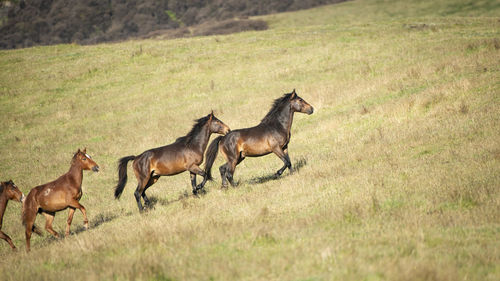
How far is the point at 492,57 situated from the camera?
22203 mm

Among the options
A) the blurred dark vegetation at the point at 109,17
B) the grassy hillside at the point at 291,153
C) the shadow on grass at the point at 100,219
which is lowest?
the shadow on grass at the point at 100,219

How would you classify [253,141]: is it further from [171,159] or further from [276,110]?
[171,159]

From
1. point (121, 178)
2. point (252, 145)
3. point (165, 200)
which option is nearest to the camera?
point (121, 178)

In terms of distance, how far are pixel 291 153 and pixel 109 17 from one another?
11986 centimetres

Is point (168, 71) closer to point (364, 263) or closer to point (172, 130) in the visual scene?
point (172, 130)

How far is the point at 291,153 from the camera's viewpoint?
17531 mm

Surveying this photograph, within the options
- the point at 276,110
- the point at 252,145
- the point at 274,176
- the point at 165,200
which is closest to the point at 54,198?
the point at 165,200

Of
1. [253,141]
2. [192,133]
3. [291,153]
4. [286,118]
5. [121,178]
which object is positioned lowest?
[291,153]

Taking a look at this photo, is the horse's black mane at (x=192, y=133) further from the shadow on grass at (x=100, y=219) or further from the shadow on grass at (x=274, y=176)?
the shadow on grass at (x=100, y=219)

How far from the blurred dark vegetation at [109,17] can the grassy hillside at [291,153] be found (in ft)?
180

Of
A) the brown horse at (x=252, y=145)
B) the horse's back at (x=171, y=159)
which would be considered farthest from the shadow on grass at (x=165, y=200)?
the horse's back at (x=171, y=159)

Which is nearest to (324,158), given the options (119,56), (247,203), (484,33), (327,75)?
(247,203)

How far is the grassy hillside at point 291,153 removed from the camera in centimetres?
652

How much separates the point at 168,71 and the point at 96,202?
23932 millimetres
